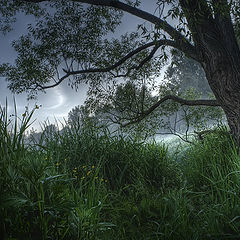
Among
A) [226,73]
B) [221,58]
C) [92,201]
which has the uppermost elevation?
[221,58]

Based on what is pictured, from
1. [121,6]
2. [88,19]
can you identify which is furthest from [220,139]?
[88,19]

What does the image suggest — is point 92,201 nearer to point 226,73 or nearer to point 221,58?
point 226,73

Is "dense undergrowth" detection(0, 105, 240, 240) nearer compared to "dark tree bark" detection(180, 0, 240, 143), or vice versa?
"dense undergrowth" detection(0, 105, 240, 240)

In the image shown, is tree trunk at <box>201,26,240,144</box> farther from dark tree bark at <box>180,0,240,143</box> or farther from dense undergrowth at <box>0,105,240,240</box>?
dense undergrowth at <box>0,105,240,240</box>

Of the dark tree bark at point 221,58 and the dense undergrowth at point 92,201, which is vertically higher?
the dark tree bark at point 221,58

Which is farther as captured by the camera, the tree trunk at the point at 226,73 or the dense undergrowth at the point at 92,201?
the tree trunk at the point at 226,73

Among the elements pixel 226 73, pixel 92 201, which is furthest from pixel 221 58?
pixel 92 201

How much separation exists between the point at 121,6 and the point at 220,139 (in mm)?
3988

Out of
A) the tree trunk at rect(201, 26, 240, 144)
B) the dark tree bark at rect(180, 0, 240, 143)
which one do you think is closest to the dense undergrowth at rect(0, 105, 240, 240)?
the tree trunk at rect(201, 26, 240, 144)

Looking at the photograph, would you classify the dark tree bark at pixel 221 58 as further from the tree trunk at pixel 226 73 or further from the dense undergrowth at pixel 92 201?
the dense undergrowth at pixel 92 201

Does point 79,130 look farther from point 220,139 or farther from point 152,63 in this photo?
point 152,63

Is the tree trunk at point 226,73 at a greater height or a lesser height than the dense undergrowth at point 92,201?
greater

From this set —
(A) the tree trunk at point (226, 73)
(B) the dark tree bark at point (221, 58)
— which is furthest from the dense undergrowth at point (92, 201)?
(B) the dark tree bark at point (221, 58)

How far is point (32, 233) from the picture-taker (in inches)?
69.4
